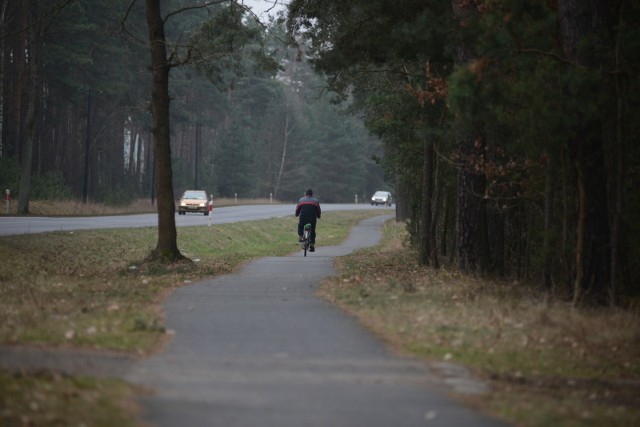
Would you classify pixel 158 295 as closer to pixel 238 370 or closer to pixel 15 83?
pixel 238 370

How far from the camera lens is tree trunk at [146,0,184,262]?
73.9 ft

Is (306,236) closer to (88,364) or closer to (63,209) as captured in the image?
(88,364)

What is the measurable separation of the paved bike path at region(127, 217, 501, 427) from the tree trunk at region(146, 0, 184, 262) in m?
8.18

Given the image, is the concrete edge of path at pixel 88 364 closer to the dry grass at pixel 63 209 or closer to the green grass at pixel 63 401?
the green grass at pixel 63 401

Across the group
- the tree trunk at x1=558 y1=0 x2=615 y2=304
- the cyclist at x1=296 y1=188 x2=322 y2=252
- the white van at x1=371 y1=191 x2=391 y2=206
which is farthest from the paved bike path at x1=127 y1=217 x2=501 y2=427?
the white van at x1=371 y1=191 x2=391 y2=206

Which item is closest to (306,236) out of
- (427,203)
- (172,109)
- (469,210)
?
(427,203)

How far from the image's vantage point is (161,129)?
2252 centimetres

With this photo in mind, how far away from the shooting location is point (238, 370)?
9203 mm

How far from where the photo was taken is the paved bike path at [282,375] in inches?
286

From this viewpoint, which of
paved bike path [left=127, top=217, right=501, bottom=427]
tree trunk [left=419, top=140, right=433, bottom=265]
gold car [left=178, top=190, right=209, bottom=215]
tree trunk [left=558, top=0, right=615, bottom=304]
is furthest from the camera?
gold car [left=178, top=190, right=209, bottom=215]

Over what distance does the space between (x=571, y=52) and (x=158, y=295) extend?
786 centimetres

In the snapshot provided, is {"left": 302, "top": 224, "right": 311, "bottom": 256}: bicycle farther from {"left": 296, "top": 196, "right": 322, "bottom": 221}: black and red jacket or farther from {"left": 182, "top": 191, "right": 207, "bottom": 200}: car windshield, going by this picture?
{"left": 182, "top": 191, "right": 207, "bottom": 200}: car windshield

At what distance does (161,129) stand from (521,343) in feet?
43.5

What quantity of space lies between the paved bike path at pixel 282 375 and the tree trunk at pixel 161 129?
8176 mm
